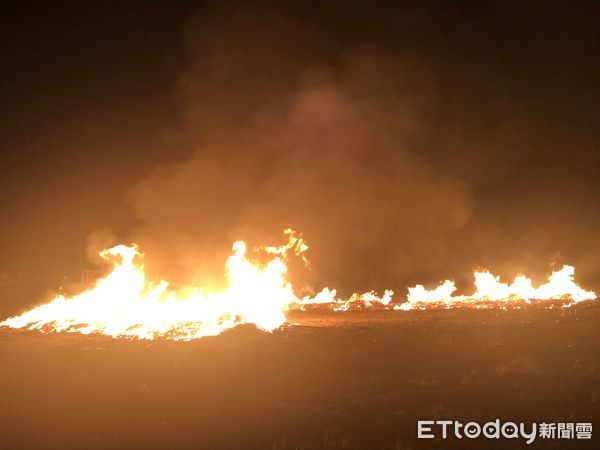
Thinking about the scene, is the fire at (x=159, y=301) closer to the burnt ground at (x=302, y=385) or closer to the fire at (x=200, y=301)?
the fire at (x=200, y=301)

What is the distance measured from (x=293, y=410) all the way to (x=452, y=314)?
28.3 feet

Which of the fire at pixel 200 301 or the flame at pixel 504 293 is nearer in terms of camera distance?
the fire at pixel 200 301

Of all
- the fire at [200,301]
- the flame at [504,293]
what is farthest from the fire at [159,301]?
the flame at [504,293]

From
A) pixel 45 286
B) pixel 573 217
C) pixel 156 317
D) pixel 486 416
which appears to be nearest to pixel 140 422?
pixel 486 416

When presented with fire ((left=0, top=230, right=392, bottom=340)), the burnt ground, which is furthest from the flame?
fire ((left=0, top=230, right=392, bottom=340))

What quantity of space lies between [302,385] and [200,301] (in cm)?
824

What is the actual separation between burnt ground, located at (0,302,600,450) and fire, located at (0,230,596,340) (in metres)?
1.46

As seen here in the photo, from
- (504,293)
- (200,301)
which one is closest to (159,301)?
(200,301)

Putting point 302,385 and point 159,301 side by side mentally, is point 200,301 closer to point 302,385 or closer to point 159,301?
point 159,301

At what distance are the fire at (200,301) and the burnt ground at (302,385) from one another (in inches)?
57.4

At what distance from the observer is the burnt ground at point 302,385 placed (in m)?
7.65

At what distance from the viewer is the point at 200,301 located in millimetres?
17359

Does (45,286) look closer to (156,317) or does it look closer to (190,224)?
(190,224)

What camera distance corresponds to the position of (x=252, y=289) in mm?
17250
